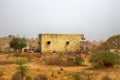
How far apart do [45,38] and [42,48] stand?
154 cm

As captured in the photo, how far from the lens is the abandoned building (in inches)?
1686

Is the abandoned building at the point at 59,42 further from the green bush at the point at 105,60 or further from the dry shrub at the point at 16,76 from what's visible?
the dry shrub at the point at 16,76

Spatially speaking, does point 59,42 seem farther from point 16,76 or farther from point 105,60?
point 16,76

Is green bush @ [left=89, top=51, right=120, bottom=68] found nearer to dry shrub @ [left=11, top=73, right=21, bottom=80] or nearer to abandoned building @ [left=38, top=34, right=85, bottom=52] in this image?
dry shrub @ [left=11, top=73, right=21, bottom=80]

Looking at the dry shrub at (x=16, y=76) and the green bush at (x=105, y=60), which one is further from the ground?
the green bush at (x=105, y=60)

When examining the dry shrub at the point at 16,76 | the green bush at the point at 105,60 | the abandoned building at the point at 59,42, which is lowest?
the dry shrub at the point at 16,76

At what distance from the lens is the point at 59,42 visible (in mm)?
43281

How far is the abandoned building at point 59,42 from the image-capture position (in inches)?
1686

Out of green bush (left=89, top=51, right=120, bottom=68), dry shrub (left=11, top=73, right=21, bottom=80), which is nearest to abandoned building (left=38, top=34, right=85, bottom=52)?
green bush (left=89, top=51, right=120, bottom=68)

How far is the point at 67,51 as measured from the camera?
43.3 meters

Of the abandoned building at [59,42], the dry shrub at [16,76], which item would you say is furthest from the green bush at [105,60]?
the abandoned building at [59,42]

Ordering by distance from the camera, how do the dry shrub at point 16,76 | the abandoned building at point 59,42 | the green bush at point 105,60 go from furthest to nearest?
the abandoned building at point 59,42 < the green bush at point 105,60 < the dry shrub at point 16,76

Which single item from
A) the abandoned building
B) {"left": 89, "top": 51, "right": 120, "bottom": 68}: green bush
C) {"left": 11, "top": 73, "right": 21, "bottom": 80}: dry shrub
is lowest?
{"left": 11, "top": 73, "right": 21, "bottom": 80}: dry shrub

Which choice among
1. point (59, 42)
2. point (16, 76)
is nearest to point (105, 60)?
point (16, 76)
